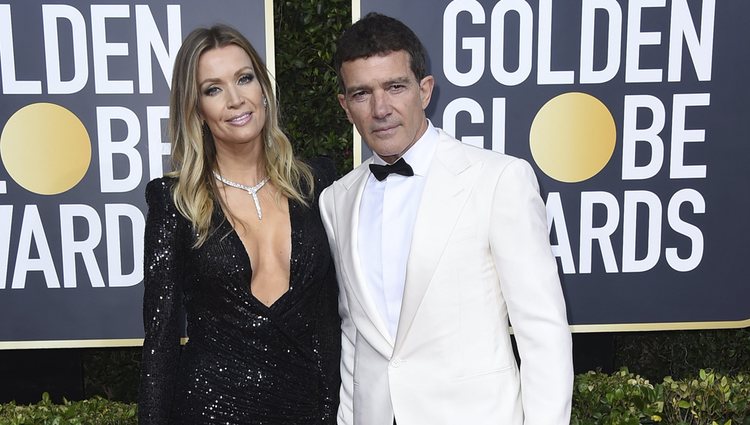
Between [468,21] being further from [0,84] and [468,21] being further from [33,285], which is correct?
[33,285]

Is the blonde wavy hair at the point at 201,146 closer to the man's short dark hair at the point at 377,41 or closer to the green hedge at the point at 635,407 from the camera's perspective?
the man's short dark hair at the point at 377,41

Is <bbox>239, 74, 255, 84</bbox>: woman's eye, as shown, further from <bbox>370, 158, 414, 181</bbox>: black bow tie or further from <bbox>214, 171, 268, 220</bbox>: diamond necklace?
<bbox>370, 158, 414, 181</bbox>: black bow tie

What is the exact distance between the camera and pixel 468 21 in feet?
10.9

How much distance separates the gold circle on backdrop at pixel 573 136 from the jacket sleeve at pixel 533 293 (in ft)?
5.09

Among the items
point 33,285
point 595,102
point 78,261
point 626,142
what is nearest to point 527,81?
point 595,102

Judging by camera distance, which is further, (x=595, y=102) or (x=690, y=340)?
(x=690, y=340)

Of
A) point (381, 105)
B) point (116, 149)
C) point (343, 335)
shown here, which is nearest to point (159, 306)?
point (343, 335)

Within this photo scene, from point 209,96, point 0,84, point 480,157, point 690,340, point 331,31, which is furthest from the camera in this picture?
point 690,340

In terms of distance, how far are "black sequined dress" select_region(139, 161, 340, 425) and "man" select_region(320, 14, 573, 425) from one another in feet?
0.86

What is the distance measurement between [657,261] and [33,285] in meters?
3.13

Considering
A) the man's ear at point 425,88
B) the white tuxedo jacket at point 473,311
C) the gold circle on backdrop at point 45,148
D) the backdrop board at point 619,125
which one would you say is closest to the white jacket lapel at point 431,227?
the white tuxedo jacket at point 473,311

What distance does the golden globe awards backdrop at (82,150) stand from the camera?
326 cm

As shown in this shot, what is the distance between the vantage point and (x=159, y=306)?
2.27m

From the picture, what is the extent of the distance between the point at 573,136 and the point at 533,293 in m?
1.73
